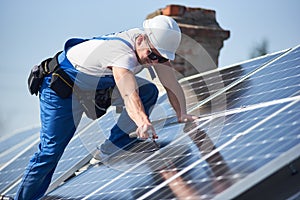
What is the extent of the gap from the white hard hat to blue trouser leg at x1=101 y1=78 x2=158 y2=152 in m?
0.57

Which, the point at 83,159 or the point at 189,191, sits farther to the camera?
the point at 83,159

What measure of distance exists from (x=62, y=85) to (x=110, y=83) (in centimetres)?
33

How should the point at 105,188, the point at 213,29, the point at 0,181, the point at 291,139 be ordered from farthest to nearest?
the point at 213,29, the point at 0,181, the point at 105,188, the point at 291,139

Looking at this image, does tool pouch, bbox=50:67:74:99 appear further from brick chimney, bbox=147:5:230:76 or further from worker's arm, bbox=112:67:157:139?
brick chimney, bbox=147:5:230:76

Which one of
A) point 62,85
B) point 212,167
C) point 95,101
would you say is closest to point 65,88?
point 62,85

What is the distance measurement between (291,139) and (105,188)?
133cm

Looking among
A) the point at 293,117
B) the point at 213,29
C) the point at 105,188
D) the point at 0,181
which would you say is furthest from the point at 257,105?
the point at 213,29

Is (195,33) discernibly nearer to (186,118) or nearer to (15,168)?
(15,168)

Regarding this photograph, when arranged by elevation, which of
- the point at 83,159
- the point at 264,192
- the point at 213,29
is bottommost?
the point at 264,192

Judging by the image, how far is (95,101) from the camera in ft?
16.3

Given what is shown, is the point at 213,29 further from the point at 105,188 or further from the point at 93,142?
the point at 105,188

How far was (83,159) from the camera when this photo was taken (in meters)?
5.30

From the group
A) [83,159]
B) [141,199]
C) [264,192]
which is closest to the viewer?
[264,192]

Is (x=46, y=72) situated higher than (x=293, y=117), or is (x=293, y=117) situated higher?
(x=46, y=72)
